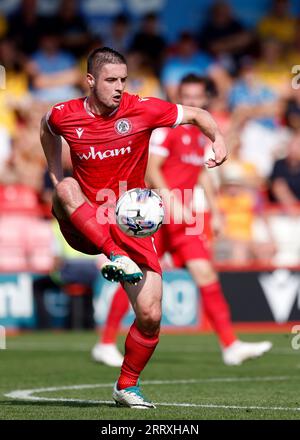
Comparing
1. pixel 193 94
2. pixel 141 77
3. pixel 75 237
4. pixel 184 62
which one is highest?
pixel 184 62

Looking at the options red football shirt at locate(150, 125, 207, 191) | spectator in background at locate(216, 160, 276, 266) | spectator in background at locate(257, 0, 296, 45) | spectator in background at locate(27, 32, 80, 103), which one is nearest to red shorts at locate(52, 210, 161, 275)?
red football shirt at locate(150, 125, 207, 191)

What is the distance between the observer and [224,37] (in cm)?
2048

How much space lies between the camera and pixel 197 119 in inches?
312

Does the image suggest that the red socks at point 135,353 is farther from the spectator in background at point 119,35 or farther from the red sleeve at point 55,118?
the spectator in background at point 119,35

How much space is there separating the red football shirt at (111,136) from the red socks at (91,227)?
0.21 metres

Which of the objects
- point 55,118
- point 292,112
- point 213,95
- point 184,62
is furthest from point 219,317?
point 184,62

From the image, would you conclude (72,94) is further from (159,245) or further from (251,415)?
(251,415)

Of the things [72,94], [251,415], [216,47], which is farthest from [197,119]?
[216,47]

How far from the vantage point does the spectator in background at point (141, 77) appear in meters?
19.2

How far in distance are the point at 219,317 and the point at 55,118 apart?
4.08 meters

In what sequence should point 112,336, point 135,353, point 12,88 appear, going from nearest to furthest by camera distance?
point 135,353 → point 112,336 → point 12,88

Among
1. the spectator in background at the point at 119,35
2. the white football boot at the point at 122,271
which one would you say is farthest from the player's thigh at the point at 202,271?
the spectator in background at the point at 119,35

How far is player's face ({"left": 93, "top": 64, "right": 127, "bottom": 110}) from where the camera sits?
7.61 meters

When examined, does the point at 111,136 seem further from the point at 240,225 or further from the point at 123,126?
the point at 240,225
